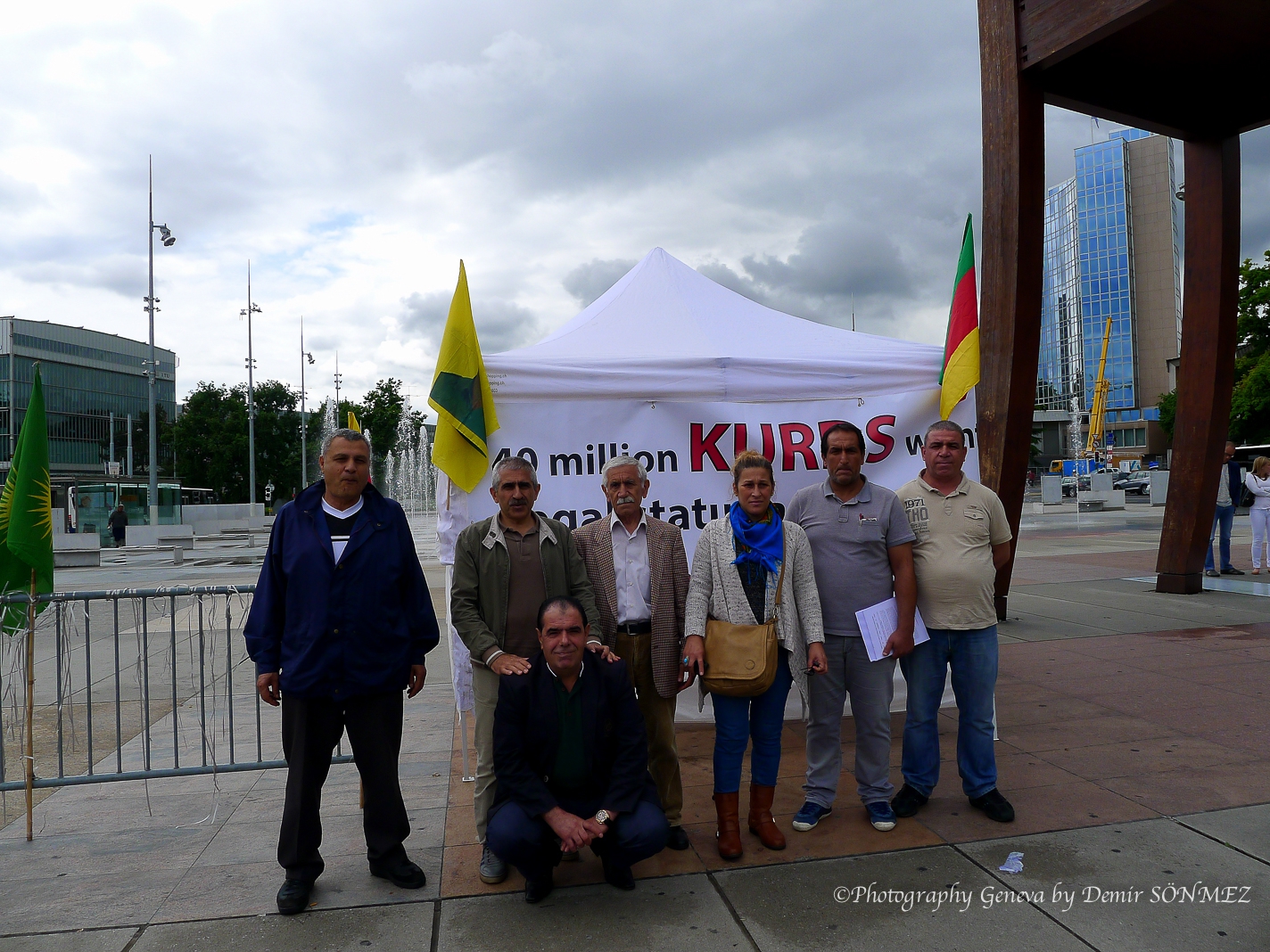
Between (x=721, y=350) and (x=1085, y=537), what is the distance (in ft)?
61.6

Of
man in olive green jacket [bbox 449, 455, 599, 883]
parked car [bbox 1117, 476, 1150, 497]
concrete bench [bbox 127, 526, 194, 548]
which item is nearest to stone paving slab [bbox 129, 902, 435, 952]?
man in olive green jacket [bbox 449, 455, 599, 883]

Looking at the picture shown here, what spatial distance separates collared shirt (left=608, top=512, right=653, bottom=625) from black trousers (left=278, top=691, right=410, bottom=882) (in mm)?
1043

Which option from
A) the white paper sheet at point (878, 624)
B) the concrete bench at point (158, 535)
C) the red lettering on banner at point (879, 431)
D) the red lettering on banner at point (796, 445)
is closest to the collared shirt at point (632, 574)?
the white paper sheet at point (878, 624)

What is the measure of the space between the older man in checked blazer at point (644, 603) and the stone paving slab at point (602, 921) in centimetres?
50

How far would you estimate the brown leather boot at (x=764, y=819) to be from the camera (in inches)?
148

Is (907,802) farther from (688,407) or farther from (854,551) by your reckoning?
(688,407)

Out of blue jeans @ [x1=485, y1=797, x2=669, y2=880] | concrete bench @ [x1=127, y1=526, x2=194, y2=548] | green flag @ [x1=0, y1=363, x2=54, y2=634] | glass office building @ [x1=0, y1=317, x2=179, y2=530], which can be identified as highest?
glass office building @ [x1=0, y1=317, x2=179, y2=530]

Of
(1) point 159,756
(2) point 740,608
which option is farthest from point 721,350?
(1) point 159,756

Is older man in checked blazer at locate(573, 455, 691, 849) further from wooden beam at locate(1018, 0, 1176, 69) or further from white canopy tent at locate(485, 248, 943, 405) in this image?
wooden beam at locate(1018, 0, 1176, 69)

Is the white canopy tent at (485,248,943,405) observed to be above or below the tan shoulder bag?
above

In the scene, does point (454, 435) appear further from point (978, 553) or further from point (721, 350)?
point (978, 553)

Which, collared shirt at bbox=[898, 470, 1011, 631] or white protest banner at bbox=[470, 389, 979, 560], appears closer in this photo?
collared shirt at bbox=[898, 470, 1011, 631]

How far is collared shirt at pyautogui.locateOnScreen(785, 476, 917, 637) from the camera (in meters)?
3.96

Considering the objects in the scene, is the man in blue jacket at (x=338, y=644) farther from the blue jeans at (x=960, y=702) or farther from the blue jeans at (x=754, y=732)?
the blue jeans at (x=960, y=702)
